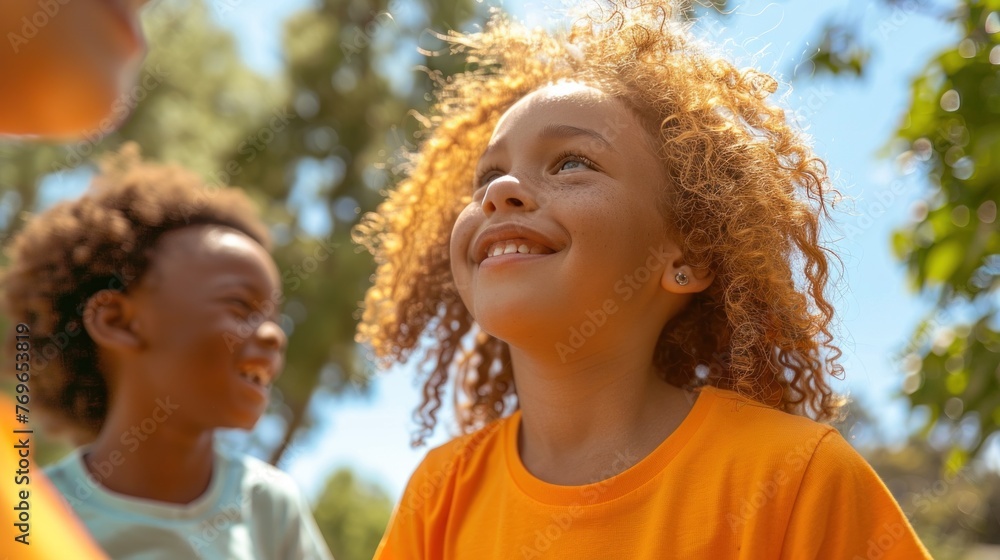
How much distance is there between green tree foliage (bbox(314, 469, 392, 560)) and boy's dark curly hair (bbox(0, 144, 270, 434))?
18.5 feet

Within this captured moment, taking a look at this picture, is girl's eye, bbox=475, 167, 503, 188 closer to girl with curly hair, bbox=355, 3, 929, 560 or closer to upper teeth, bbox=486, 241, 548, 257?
girl with curly hair, bbox=355, 3, 929, 560

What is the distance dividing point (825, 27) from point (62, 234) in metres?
2.33

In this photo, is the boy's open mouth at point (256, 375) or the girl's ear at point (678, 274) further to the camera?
the boy's open mouth at point (256, 375)

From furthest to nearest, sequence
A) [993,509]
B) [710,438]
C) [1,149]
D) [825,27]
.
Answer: [993,509] → [1,149] → [825,27] → [710,438]

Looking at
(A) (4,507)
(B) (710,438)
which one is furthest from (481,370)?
(A) (4,507)

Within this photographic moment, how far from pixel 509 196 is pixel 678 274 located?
382 millimetres

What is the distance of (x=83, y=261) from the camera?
8.96 feet

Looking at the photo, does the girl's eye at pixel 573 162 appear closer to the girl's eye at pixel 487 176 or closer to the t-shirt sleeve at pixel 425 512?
the girl's eye at pixel 487 176

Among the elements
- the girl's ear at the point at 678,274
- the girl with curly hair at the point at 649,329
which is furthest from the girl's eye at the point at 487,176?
the girl's ear at the point at 678,274

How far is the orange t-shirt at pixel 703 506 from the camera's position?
1628 mm

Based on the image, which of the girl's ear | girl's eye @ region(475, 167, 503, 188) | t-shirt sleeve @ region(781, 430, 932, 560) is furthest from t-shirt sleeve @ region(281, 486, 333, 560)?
t-shirt sleeve @ region(781, 430, 932, 560)

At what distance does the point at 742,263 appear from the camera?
1.97 metres

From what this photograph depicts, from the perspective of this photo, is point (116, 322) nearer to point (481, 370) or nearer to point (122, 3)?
point (481, 370)

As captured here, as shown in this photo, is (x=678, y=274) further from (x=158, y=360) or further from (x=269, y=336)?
(x=158, y=360)
